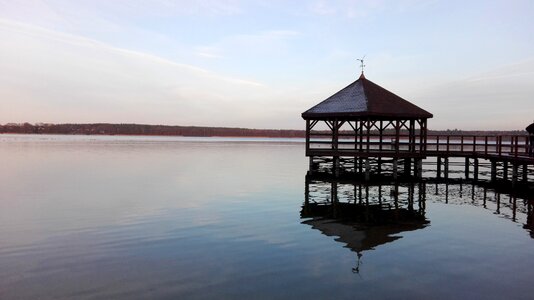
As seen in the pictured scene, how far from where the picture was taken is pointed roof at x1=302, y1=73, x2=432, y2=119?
73.8 feet

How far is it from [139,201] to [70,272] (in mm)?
8279

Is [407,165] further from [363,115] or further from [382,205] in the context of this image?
[382,205]

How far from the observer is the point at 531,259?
854cm

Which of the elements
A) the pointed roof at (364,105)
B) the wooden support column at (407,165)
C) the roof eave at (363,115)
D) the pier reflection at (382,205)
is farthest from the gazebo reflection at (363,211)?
the wooden support column at (407,165)

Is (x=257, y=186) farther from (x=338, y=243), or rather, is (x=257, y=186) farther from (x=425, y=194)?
(x=338, y=243)

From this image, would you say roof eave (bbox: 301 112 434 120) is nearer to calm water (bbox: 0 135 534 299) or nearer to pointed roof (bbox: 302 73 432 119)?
pointed roof (bbox: 302 73 432 119)

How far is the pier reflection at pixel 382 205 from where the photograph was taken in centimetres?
1095

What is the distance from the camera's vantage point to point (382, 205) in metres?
15.1

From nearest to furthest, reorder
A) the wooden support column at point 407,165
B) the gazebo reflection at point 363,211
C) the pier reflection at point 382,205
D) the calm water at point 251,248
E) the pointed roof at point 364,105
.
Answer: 1. the calm water at point 251,248
2. the gazebo reflection at point 363,211
3. the pier reflection at point 382,205
4. the pointed roof at point 364,105
5. the wooden support column at point 407,165

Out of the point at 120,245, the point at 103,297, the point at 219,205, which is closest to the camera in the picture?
A: the point at 103,297

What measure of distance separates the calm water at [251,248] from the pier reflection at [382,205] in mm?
102

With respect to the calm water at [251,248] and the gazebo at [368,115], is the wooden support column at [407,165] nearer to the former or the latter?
the gazebo at [368,115]

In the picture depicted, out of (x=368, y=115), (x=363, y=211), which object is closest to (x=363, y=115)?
(x=368, y=115)

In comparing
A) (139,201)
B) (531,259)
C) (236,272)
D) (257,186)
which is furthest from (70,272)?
(257,186)
